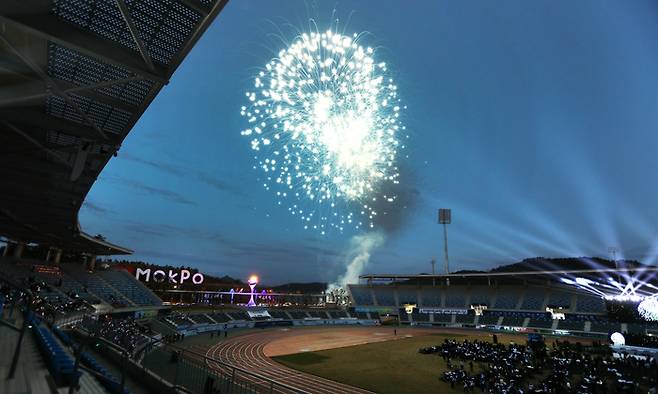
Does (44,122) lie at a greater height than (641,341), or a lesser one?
greater

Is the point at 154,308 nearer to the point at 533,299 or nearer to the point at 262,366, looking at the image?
the point at 262,366

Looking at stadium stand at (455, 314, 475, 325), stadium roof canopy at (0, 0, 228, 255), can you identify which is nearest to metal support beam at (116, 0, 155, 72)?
stadium roof canopy at (0, 0, 228, 255)

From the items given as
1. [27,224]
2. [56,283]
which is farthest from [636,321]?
[56,283]

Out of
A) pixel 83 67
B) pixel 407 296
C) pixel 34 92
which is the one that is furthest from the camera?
pixel 407 296

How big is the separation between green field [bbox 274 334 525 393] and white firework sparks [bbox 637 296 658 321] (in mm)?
27116

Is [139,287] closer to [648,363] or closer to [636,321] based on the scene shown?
[648,363]

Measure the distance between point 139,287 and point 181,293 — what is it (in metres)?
24.3

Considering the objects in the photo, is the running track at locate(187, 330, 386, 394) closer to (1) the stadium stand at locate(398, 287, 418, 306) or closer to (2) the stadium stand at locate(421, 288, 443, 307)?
(1) the stadium stand at locate(398, 287, 418, 306)

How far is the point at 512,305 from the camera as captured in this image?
69.3 meters

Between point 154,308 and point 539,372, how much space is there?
4840cm

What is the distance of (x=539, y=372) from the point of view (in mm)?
26578

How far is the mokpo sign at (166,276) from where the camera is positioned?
74.5 m

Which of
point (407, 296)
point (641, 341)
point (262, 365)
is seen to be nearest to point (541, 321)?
point (641, 341)

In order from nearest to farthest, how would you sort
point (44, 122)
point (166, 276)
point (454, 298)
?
point (44, 122) < point (454, 298) < point (166, 276)
